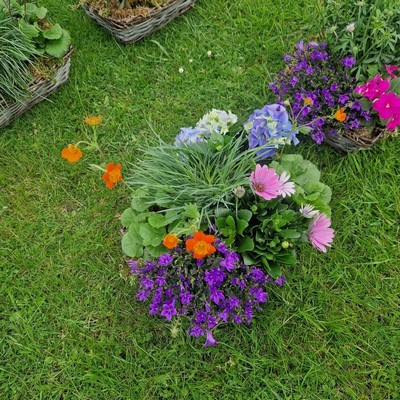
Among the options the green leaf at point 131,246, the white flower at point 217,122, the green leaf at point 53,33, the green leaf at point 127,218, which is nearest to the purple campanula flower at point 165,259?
the green leaf at point 131,246

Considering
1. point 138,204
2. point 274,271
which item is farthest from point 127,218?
point 274,271

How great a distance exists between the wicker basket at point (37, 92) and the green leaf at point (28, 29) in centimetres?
20

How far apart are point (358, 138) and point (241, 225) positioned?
2.76 ft

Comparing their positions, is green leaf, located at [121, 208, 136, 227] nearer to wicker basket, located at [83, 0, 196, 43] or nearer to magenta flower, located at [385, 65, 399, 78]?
wicker basket, located at [83, 0, 196, 43]

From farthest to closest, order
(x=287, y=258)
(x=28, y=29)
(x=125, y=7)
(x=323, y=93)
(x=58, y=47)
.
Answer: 1. (x=125, y=7)
2. (x=58, y=47)
3. (x=28, y=29)
4. (x=323, y=93)
5. (x=287, y=258)

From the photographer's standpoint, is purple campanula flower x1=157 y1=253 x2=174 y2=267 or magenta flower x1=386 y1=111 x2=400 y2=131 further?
magenta flower x1=386 y1=111 x2=400 y2=131

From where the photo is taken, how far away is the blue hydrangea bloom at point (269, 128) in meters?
1.99

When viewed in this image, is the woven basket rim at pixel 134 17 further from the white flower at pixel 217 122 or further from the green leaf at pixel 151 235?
the green leaf at pixel 151 235

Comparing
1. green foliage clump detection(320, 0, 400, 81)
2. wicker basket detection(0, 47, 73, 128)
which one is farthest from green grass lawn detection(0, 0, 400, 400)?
green foliage clump detection(320, 0, 400, 81)

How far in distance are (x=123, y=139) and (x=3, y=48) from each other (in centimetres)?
77

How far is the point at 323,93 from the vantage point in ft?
7.28

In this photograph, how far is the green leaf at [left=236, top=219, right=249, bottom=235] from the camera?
1841 millimetres

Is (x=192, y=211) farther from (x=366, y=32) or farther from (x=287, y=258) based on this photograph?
(x=366, y=32)

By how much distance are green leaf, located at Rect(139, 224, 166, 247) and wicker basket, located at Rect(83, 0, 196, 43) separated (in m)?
1.28
